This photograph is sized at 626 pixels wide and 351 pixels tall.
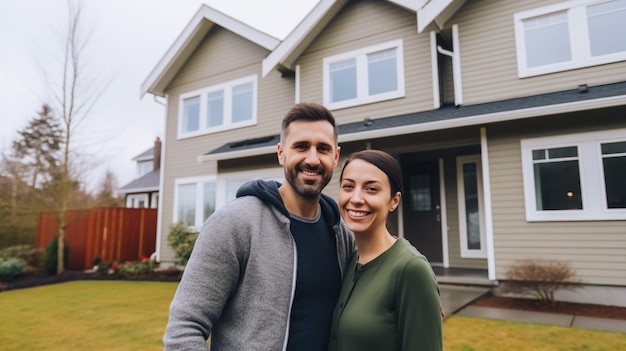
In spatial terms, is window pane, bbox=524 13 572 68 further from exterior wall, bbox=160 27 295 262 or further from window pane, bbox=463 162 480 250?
exterior wall, bbox=160 27 295 262

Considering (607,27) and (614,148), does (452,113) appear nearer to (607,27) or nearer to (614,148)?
(614,148)

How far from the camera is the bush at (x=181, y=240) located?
415 inches

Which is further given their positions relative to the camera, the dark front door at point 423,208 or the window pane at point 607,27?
the dark front door at point 423,208

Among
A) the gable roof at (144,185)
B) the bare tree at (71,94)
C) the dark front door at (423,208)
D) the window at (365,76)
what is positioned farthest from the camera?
the gable roof at (144,185)

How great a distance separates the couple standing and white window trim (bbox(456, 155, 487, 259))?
25.2 feet

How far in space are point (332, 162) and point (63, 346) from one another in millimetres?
4753

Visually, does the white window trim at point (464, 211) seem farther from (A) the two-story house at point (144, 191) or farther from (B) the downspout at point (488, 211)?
(A) the two-story house at point (144, 191)

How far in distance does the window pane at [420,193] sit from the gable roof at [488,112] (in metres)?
2.07

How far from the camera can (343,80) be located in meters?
9.63

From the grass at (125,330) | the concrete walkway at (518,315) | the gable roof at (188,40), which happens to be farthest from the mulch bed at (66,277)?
the concrete walkway at (518,315)

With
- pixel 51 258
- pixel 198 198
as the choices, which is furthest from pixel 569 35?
pixel 51 258

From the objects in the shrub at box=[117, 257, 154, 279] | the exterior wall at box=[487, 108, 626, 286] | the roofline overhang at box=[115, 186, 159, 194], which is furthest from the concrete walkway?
the roofline overhang at box=[115, 186, 159, 194]

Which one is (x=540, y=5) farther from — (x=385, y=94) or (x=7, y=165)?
(x=7, y=165)

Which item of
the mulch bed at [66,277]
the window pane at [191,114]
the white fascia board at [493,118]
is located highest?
the window pane at [191,114]
